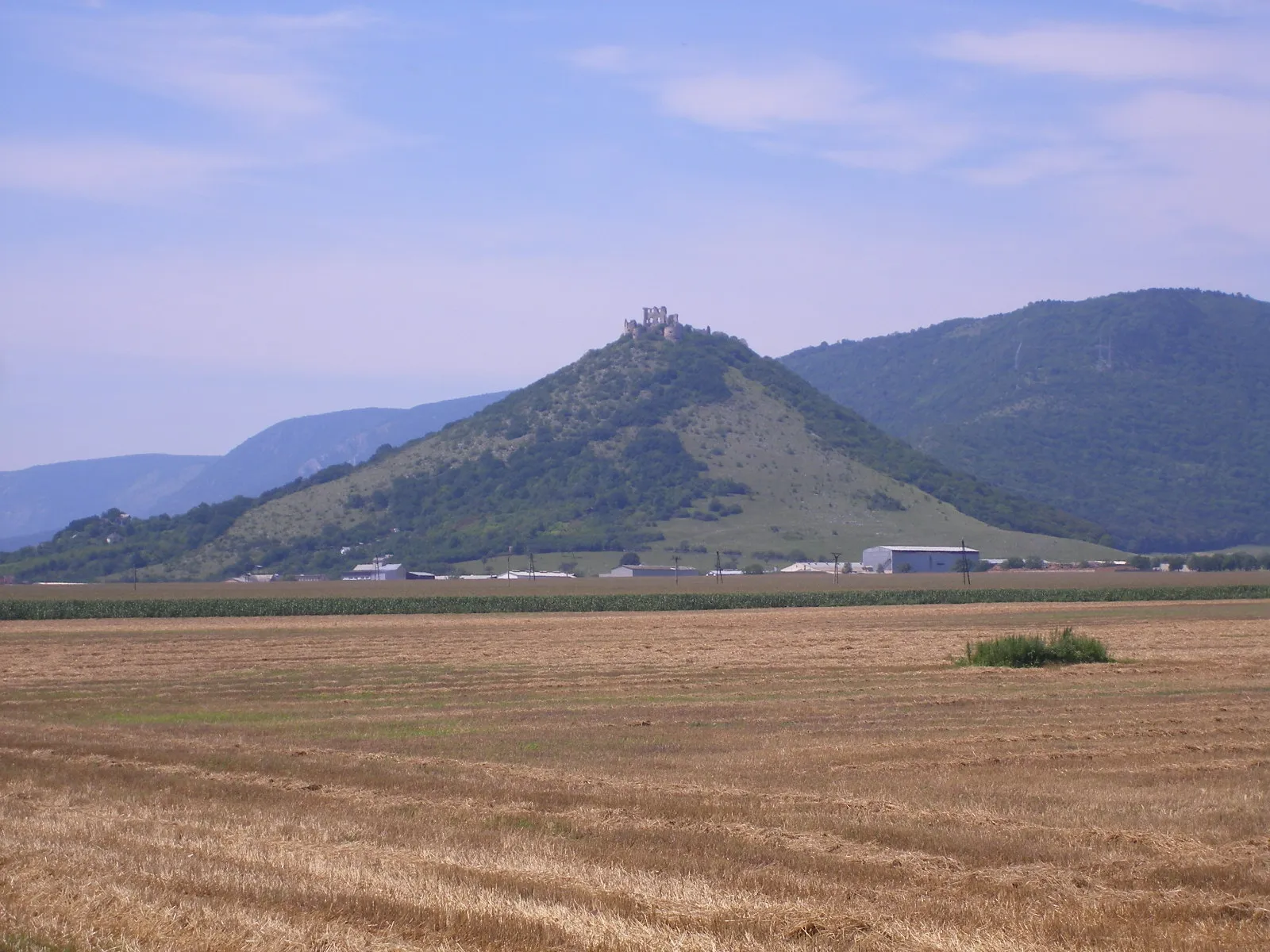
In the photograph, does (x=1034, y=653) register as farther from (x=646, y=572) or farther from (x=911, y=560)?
(x=646, y=572)

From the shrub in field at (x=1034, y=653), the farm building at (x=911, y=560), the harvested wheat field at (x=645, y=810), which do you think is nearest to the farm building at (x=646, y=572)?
the farm building at (x=911, y=560)

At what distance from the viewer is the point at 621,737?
20.9 m

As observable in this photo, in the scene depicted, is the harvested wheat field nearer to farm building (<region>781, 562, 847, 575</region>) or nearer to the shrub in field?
the shrub in field

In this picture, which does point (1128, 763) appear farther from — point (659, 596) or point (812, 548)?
point (812, 548)

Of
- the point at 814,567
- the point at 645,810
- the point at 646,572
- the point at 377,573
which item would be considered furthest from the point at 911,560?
the point at 645,810

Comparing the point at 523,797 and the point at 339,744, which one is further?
the point at 339,744

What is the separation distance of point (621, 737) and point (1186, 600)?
221ft

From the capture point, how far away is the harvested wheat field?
31.6 ft

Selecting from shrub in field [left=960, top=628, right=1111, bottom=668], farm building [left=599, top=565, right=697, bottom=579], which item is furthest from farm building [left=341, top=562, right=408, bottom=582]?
shrub in field [left=960, top=628, right=1111, bottom=668]

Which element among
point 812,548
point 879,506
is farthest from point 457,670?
point 879,506

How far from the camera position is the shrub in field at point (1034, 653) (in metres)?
33.2

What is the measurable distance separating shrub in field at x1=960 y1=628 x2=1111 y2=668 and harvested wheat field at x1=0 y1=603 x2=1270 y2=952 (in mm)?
1050

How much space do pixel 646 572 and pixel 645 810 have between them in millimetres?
140794

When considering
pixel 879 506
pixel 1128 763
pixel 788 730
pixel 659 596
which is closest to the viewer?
pixel 1128 763
